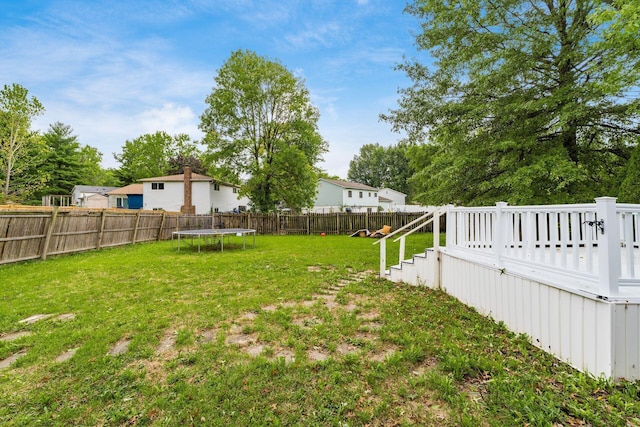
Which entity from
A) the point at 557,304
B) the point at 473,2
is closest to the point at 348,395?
the point at 557,304

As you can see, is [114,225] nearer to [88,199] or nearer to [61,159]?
[88,199]

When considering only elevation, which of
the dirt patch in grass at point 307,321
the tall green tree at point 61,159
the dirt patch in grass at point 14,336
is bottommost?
the dirt patch in grass at point 14,336

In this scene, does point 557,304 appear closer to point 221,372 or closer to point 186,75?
point 221,372

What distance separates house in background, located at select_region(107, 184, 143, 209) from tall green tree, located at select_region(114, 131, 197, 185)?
1109 centimetres

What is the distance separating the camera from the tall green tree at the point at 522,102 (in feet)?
22.2

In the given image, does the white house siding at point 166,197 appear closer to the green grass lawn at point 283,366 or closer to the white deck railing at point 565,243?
the green grass lawn at point 283,366

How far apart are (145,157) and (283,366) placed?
159 ft

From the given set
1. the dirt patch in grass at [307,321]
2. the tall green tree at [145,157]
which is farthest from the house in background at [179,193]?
the dirt patch in grass at [307,321]

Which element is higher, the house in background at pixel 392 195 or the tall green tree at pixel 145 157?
the tall green tree at pixel 145 157

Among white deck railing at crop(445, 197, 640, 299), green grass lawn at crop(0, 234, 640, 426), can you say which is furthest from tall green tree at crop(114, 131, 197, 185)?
white deck railing at crop(445, 197, 640, 299)

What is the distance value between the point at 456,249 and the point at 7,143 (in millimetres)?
33050

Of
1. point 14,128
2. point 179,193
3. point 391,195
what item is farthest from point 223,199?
point 391,195

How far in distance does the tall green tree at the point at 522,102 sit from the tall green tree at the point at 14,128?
2948 cm

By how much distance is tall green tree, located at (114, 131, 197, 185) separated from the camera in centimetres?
4281
